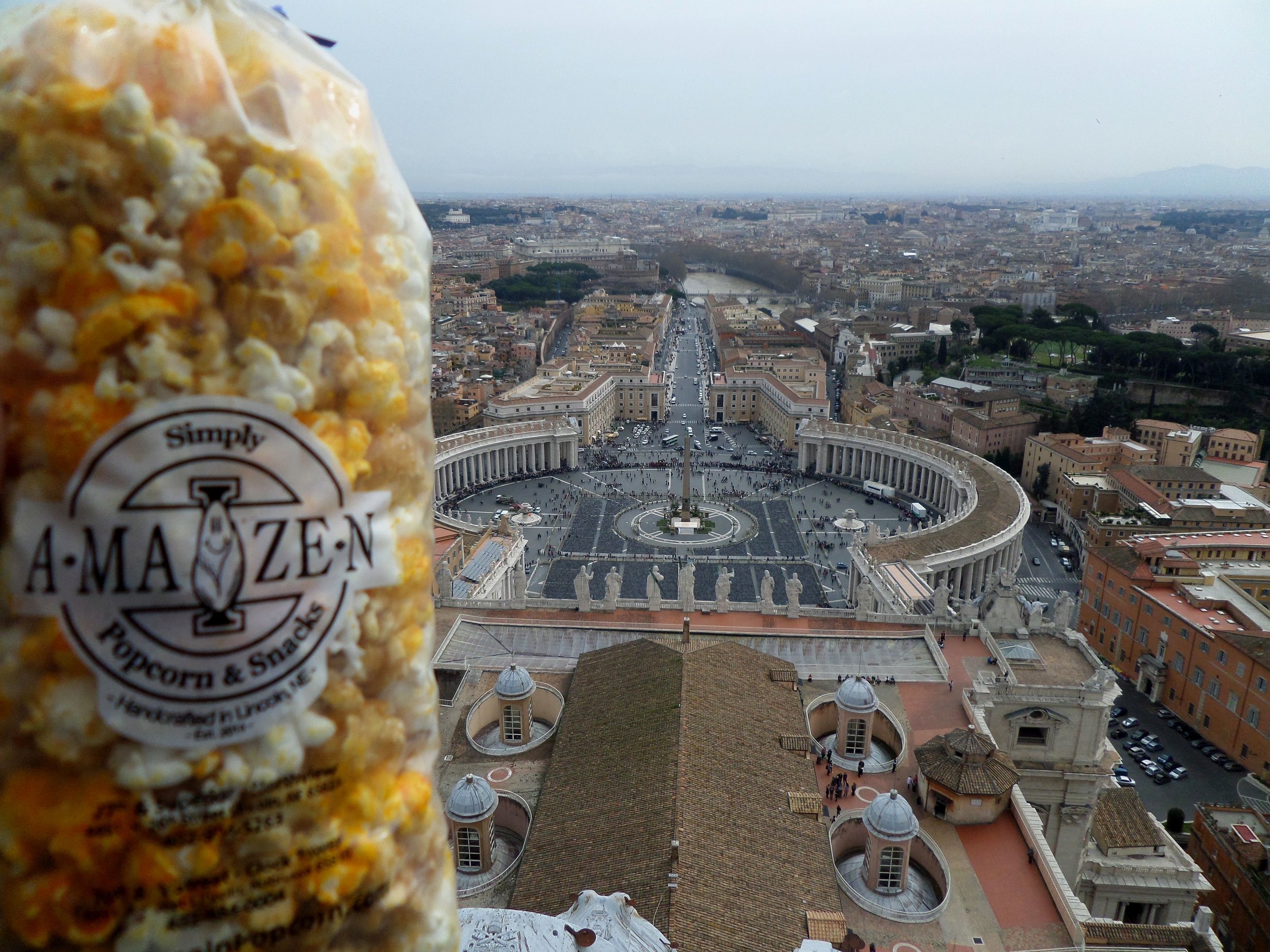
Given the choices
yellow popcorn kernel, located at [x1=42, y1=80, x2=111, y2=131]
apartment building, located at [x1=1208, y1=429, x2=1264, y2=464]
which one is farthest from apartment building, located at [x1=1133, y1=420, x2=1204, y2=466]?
yellow popcorn kernel, located at [x1=42, y1=80, x2=111, y2=131]

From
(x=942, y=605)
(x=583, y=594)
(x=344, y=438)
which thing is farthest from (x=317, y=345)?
(x=942, y=605)

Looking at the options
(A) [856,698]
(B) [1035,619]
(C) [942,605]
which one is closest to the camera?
(A) [856,698]

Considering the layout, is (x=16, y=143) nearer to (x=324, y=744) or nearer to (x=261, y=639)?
(x=261, y=639)

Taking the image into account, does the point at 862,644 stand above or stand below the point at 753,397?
above

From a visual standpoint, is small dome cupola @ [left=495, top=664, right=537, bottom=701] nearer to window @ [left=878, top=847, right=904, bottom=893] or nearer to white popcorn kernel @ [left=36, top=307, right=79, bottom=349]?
window @ [left=878, top=847, right=904, bottom=893]

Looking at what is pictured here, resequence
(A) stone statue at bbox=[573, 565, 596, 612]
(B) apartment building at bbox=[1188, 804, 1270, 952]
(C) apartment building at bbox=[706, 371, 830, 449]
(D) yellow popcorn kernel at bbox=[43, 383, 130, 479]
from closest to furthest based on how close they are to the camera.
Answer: (D) yellow popcorn kernel at bbox=[43, 383, 130, 479] < (B) apartment building at bbox=[1188, 804, 1270, 952] < (A) stone statue at bbox=[573, 565, 596, 612] < (C) apartment building at bbox=[706, 371, 830, 449]

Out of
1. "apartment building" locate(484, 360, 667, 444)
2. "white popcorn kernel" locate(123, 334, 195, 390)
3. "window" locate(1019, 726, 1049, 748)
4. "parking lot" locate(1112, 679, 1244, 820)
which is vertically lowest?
"parking lot" locate(1112, 679, 1244, 820)

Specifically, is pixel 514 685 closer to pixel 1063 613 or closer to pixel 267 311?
pixel 1063 613
